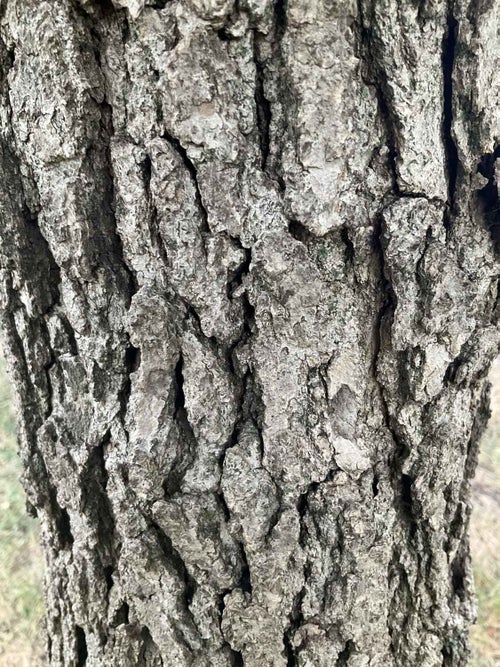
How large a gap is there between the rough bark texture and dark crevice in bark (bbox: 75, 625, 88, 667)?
10cm

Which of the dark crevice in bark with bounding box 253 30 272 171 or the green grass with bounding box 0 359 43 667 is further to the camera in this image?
the green grass with bounding box 0 359 43 667

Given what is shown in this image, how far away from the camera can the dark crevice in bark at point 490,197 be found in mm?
1085

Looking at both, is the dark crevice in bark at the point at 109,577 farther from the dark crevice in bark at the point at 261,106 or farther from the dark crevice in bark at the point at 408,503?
the dark crevice in bark at the point at 261,106

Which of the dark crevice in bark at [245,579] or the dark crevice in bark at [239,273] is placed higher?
the dark crevice in bark at [239,273]

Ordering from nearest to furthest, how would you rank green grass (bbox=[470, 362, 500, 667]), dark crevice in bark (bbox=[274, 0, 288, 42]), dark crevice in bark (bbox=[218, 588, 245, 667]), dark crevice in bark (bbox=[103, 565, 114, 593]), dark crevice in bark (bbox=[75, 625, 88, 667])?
dark crevice in bark (bbox=[274, 0, 288, 42])
dark crevice in bark (bbox=[218, 588, 245, 667])
dark crevice in bark (bbox=[103, 565, 114, 593])
dark crevice in bark (bbox=[75, 625, 88, 667])
green grass (bbox=[470, 362, 500, 667])

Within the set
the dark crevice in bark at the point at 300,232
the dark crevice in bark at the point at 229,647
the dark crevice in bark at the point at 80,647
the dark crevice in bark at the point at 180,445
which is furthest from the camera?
the dark crevice in bark at the point at 80,647

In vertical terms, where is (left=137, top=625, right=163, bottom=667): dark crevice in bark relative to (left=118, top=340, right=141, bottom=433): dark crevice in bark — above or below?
below

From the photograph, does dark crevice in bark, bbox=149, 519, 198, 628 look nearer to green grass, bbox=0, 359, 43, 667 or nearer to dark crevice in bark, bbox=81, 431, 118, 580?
dark crevice in bark, bbox=81, 431, 118, 580

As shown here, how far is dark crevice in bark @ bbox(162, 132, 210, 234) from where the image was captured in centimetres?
95

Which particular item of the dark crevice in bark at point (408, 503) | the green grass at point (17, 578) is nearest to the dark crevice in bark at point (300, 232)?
the dark crevice in bark at point (408, 503)

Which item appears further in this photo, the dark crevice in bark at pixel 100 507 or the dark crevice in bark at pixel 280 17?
the dark crevice in bark at pixel 100 507

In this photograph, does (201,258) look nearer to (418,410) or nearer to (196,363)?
(196,363)

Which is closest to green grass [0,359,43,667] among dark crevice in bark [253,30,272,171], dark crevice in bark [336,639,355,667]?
dark crevice in bark [336,639,355,667]

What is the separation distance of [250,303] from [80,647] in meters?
1.04
